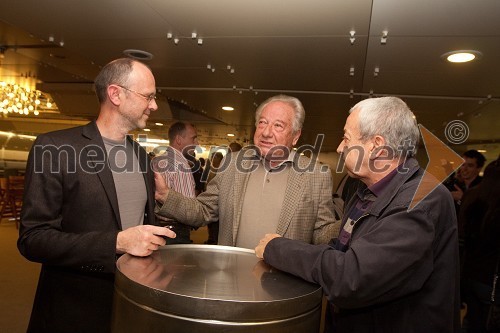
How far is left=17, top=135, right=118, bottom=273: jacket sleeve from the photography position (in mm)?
1190

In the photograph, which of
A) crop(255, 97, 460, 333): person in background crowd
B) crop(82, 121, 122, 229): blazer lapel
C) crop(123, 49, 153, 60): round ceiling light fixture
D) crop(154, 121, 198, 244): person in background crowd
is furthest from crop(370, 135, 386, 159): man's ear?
crop(123, 49, 153, 60): round ceiling light fixture

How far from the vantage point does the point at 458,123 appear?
22.5ft

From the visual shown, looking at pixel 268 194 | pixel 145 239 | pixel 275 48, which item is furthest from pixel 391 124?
pixel 275 48

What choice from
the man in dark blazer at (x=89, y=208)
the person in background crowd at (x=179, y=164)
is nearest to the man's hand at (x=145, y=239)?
the man in dark blazer at (x=89, y=208)

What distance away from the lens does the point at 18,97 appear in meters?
6.95

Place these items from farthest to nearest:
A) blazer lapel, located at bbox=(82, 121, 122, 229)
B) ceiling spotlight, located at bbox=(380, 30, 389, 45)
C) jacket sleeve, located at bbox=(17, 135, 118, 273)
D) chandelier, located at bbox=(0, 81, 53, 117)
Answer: chandelier, located at bbox=(0, 81, 53, 117) → ceiling spotlight, located at bbox=(380, 30, 389, 45) → blazer lapel, located at bbox=(82, 121, 122, 229) → jacket sleeve, located at bbox=(17, 135, 118, 273)

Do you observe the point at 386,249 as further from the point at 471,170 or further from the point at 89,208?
the point at 471,170

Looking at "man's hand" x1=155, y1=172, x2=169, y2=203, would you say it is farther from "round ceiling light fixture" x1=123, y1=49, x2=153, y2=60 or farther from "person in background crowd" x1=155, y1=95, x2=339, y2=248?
"round ceiling light fixture" x1=123, y1=49, x2=153, y2=60

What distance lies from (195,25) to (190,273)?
110 inches

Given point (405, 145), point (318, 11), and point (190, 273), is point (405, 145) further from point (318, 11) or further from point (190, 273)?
point (318, 11)

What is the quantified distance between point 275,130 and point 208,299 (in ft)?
3.78

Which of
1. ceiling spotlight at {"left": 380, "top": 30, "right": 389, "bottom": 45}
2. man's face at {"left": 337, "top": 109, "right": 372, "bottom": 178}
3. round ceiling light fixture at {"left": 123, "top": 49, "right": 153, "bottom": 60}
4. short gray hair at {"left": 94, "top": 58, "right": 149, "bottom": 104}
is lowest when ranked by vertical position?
man's face at {"left": 337, "top": 109, "right": 372, "bottom": 178}

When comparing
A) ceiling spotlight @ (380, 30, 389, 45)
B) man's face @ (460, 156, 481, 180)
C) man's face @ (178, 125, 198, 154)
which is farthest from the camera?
man's face @ (178, 125, 198, 154)

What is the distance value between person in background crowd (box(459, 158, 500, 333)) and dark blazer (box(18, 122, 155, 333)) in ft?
7.39
